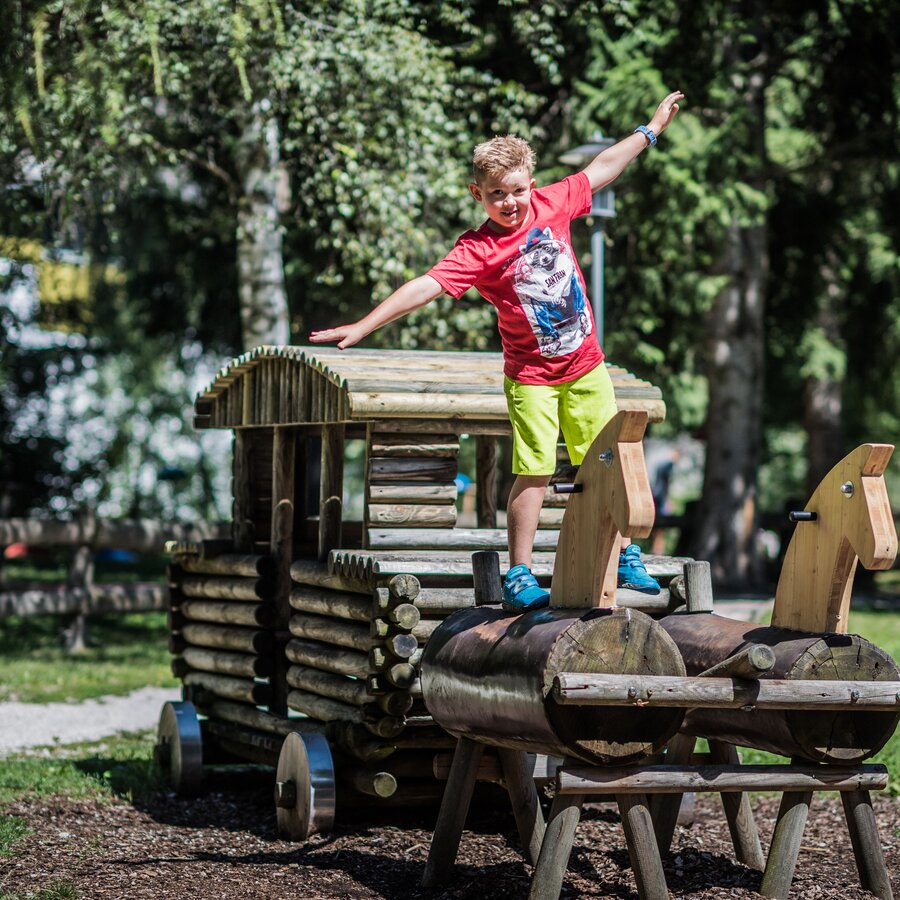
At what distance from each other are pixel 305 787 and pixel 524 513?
198cm

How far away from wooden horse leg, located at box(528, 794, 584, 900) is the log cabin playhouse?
1500mm

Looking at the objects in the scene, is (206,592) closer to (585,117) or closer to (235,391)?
(235,391)

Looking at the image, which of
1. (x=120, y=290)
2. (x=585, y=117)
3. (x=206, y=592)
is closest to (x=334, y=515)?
(x=206, y=592)

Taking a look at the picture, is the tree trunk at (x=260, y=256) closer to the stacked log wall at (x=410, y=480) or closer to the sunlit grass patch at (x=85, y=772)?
the sunlit grass patch at (x=85, y=772)

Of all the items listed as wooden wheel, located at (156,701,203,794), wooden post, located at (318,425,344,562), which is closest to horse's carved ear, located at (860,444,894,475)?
wooden post, located at (318,425,344,562)

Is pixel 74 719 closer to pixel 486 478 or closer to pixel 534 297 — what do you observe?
pixel 486 478

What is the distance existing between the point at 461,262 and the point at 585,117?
1057 cm

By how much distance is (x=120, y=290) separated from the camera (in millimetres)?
23703

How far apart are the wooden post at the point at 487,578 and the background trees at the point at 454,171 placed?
603 centimetres

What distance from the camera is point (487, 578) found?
5863mm

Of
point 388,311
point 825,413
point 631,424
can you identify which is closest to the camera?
point 631,424

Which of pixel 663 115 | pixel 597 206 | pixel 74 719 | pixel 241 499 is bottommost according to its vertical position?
pixel 74 719

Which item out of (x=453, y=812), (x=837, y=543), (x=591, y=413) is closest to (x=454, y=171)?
(x=591, y=413)

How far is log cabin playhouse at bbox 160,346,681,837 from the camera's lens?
656 centimetres
